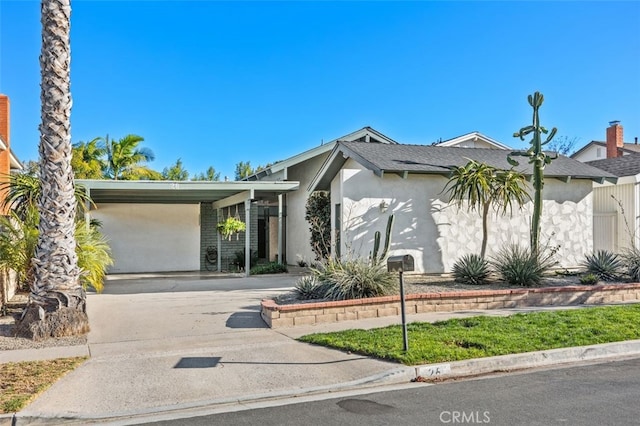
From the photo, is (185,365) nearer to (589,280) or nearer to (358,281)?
(358,281)

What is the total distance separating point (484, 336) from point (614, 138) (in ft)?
89.5

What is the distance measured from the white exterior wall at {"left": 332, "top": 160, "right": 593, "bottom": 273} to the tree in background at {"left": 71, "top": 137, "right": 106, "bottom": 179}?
1843 centimetres

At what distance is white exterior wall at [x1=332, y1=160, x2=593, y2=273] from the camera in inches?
579

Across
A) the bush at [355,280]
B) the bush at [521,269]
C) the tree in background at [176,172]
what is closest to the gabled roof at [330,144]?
the bush at [521,269]

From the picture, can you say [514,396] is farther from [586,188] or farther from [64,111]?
[586,188]

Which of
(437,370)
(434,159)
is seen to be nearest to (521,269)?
(434,159)

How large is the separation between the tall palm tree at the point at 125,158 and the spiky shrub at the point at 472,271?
75.1ft

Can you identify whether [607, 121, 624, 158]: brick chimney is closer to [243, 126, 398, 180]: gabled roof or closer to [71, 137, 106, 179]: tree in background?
[243, 126, 398, 180]: gabled roof

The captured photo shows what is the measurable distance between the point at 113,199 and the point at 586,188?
1667 centimetres

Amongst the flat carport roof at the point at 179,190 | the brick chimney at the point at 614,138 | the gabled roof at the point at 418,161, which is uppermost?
the brick chimney at the point at 614,138

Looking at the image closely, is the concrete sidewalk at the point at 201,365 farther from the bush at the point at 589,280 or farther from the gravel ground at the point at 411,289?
the bush at the point at 589,280

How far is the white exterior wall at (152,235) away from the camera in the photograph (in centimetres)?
2108

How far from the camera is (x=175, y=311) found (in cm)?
1099

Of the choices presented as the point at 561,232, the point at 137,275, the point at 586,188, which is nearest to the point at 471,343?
the point at 561,232
